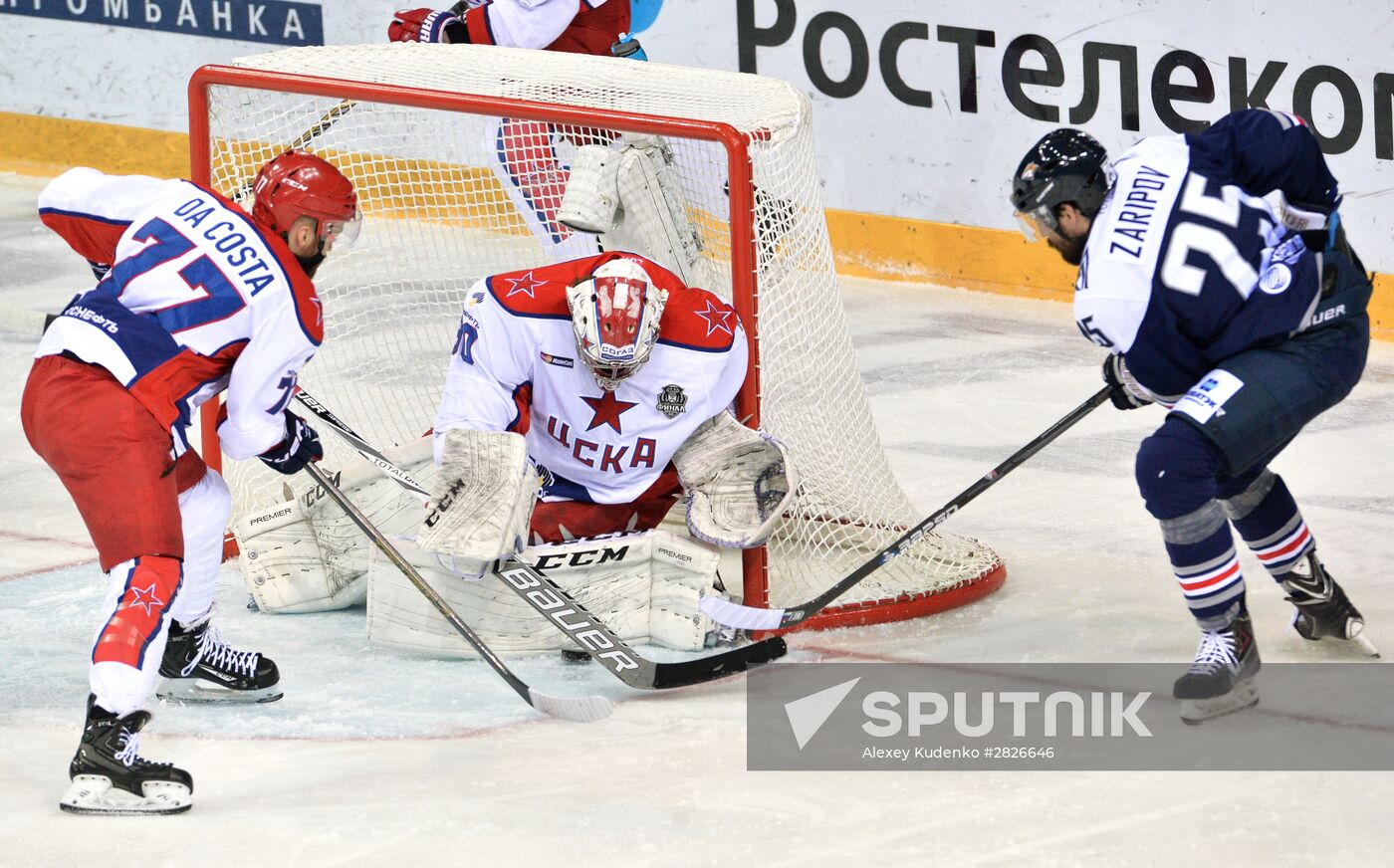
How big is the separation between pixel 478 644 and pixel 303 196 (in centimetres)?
85

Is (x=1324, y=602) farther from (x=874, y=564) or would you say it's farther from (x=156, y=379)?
(x=156, y=379)

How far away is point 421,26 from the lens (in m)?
5.54

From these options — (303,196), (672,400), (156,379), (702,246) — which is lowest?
(672,400)

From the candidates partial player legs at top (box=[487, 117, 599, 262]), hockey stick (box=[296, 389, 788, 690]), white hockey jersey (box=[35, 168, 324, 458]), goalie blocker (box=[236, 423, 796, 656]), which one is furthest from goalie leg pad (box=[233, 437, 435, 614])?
partial player legs at top (box=[487, 117, 599, 262])

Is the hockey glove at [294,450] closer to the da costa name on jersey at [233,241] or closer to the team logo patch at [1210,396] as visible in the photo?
the da costa name on jersey at [233,241]

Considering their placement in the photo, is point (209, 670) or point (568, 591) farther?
point (568, 591)

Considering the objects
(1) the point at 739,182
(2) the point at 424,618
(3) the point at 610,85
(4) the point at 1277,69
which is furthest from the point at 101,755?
(4) the point at 1277,69

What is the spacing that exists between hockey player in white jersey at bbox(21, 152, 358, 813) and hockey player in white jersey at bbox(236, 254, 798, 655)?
0.40 m

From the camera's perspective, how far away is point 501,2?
5539mm

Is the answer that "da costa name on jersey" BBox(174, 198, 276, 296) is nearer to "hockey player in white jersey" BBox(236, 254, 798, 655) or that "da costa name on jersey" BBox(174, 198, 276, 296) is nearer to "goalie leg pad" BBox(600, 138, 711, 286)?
"hockey player in white jersey" BBox(236, 254, 798, 655)

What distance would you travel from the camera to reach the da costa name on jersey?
3318 millimetres

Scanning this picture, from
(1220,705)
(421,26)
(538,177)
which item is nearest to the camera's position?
(1220,705)

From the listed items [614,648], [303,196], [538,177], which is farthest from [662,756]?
[538,177]

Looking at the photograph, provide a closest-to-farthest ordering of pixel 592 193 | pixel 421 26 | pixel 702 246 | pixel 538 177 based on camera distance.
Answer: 1. pixel 592 193
2. pixel 702 246
3. pixel 538 177
4. pixel 421 26
